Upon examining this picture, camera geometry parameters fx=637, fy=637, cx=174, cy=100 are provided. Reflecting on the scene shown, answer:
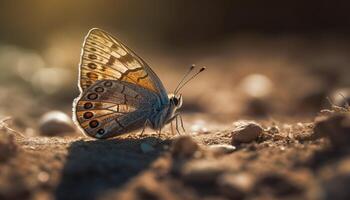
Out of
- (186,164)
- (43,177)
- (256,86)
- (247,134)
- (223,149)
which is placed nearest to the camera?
(43,177)

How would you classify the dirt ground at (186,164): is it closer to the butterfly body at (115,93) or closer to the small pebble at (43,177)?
the small pebble at (43,177)

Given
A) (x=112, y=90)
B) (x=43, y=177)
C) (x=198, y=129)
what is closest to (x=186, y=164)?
(x=43, y=177)

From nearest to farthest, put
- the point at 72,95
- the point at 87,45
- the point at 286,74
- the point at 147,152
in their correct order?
the point at 147,152 → the point at 87,45 → the point at 72,95 → the point at 286,74

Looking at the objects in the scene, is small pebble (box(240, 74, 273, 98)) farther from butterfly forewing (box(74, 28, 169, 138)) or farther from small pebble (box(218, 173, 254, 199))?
small pebble (box(218, 173, 254, 199))

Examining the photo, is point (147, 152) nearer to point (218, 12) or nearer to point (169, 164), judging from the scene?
point (169, 164)

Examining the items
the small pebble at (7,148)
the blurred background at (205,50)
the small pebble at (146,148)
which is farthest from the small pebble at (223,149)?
the blurred background at (205,50)

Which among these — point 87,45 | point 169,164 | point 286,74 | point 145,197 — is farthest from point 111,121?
point 286,74

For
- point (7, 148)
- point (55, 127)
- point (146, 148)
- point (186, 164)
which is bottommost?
point (7, 148)

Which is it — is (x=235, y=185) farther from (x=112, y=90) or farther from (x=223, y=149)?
(x=112, y=90)
